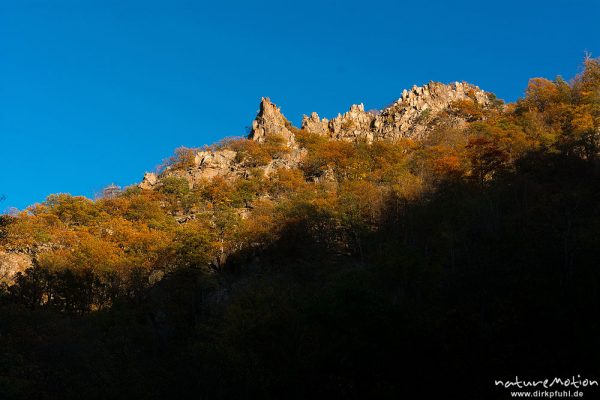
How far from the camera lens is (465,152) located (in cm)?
4953

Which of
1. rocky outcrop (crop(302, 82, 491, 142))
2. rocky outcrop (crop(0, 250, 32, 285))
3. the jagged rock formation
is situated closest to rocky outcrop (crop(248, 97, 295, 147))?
the jagged rock formation

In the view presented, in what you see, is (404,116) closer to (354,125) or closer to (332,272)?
(354,125)

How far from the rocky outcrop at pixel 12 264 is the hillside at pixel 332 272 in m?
0.25

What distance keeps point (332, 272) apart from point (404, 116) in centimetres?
4622

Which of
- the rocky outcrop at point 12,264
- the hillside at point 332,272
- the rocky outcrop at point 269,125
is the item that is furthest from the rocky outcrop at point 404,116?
the rocky outcrop at point 12,264

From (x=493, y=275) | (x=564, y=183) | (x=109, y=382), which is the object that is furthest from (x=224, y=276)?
(x=564, y=183)

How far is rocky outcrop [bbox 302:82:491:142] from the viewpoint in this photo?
7244 cm

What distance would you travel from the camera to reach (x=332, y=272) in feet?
111

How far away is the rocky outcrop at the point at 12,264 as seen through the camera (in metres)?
39.7

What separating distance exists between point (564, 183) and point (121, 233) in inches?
1432

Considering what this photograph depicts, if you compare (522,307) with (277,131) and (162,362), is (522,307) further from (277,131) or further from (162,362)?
(277,131)

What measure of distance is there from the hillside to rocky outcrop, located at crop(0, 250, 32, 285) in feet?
0.81

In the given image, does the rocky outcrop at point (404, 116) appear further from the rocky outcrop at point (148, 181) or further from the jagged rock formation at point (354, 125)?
the rocky outcrop at point (148, 181)

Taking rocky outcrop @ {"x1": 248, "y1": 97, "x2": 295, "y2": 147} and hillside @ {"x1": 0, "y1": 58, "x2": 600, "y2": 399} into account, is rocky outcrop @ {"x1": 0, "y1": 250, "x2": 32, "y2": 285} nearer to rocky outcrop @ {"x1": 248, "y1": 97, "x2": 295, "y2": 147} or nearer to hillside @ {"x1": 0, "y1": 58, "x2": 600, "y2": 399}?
hillside @ {"x1": 0, "y1": 58, "x2": 600, "y2": 399}
